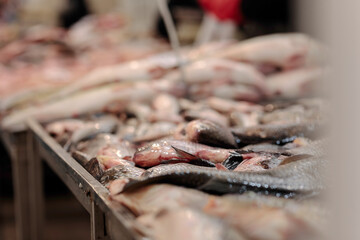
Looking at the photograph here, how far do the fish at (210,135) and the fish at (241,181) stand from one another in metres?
0.59

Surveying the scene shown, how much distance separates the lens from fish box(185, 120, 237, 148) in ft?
6.49

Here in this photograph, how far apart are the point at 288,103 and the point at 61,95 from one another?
165cm

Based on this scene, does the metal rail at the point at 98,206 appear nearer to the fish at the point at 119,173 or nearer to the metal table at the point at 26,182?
the fish at the point at 119,173

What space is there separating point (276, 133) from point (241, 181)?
847 mm

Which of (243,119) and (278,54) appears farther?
(278,54)

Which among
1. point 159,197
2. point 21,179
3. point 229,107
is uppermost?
point 159,197

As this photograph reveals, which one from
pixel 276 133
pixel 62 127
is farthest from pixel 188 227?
pixel 62 127

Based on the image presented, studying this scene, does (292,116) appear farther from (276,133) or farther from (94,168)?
(94,168)

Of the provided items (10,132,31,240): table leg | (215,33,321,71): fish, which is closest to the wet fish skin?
(10,132,31,240): table leg

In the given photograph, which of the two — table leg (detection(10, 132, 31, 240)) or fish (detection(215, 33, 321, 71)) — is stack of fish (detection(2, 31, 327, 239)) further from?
table leg (detection(10, 132, 31, 240))

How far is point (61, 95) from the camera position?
143 inches

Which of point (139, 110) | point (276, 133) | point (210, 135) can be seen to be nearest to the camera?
point (210, 135)

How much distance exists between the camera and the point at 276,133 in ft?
7.03

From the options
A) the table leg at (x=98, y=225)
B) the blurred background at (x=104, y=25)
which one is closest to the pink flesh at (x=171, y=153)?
the table leg at (x=98, y=225)
